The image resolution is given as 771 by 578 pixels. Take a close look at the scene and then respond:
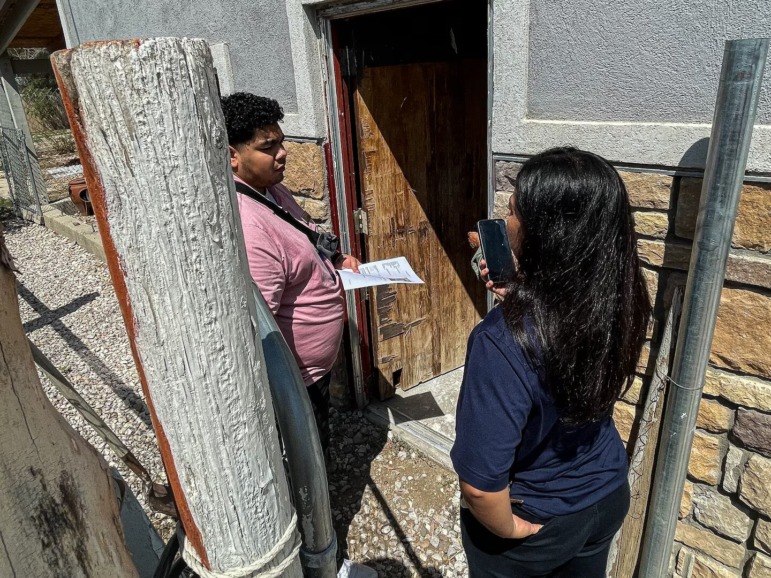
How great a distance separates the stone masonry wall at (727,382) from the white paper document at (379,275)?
98 cm

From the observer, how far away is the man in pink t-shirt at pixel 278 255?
2.00 meters

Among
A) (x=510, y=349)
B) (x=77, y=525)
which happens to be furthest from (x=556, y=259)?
(x=77, y=525)

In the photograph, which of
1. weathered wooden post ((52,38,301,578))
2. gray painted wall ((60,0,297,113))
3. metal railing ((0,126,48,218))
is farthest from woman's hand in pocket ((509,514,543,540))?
metal railing ((0,126,48,218))

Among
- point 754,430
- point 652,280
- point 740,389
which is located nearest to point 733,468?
point 754,430

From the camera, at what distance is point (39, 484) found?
77 centimetres

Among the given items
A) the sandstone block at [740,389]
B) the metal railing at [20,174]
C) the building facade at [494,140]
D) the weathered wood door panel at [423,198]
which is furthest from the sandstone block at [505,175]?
the metal railing at [20,174]

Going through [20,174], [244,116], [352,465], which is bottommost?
[352,465]

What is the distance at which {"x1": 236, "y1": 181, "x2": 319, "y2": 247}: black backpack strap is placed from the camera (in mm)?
2119

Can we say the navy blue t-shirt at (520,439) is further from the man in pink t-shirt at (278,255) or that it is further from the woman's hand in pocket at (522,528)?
the man in pink t-shirt at (278,255)

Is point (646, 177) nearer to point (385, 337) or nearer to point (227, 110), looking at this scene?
point (227, 110)

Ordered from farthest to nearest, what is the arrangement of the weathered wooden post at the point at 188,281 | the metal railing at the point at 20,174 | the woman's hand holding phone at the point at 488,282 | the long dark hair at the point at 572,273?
the metal railing at the point at 20,174 < the woman's hand holding phone at the point at 488,282 < the long dark hair at the point at 572,273 < the weathered wooden post at the point at 188,281

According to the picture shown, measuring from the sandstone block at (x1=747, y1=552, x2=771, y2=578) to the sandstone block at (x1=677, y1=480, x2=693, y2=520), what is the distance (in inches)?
9.7

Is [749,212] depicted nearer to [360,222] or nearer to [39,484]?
[39,484]

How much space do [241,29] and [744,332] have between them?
9.96 ft
